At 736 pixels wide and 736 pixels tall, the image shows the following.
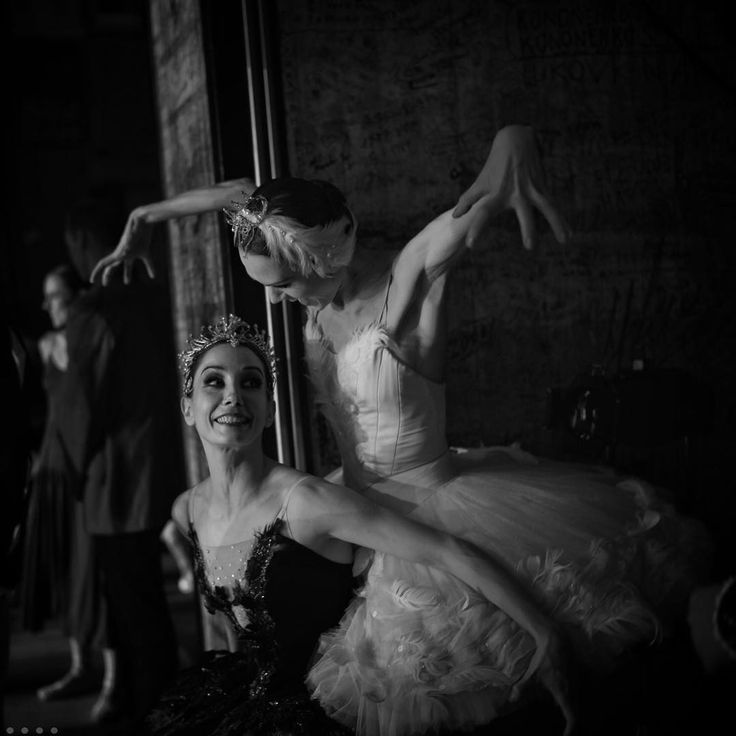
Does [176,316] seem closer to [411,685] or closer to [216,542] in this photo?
[216,542]

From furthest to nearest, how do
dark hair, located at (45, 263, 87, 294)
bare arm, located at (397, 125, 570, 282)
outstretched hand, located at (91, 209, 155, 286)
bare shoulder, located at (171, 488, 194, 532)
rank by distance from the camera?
1. dark hair, located at (45, 263, 87, 294)
2. outstretched hand, located at (91, 209, 155, 286)
3. bare shoulder, located at (171, 488, 194, 532)
4. bare arm, located at (397, 125, 570, 282)

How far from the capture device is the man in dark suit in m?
2.63

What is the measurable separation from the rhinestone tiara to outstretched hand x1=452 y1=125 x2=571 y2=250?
0.48 metres

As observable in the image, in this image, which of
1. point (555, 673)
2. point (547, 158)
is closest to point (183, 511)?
point (555, 673)

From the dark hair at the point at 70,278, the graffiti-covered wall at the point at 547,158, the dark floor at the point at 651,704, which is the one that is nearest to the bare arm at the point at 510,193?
the graffiti-covered wall at the point at 547,158

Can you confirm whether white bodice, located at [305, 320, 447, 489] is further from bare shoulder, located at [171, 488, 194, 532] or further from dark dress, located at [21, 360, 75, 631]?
dark dress, located at [21, 360, 75, 631]

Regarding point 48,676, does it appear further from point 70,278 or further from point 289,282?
point 289,282

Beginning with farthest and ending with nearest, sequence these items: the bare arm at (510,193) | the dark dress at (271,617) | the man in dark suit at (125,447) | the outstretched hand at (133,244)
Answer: the man in dark suit at (125,447)
the outstretched hand at (133,244)
the dark dress at (271,617)
the bare arm at (510,193)

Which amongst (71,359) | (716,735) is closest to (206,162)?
(71,359)

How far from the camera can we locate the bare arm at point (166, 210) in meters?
1.86

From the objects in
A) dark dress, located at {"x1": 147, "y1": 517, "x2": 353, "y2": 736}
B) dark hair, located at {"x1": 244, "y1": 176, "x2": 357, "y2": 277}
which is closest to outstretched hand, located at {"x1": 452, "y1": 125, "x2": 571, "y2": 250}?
dark hair, located at {"x1": 244, "y1": 176, "x2": 357, "y2": 277}

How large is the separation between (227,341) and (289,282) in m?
0.16

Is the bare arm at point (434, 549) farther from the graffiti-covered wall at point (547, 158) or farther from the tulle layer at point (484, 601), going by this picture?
the graffiti-covered wall at point (547, 158)

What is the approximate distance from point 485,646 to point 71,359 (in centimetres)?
170
